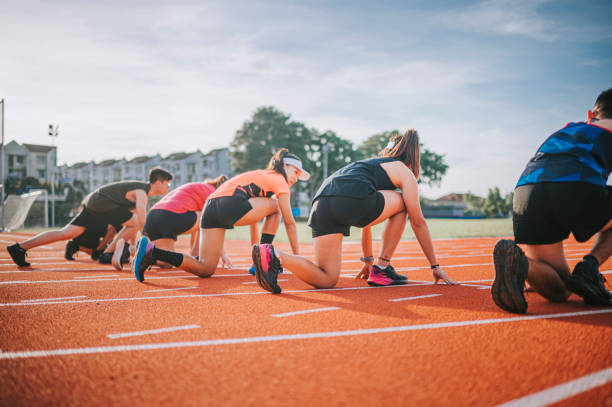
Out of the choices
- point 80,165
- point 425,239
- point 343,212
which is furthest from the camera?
point 80,165

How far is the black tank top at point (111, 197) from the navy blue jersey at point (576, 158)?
220 inches

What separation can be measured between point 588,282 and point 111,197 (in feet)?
21.1

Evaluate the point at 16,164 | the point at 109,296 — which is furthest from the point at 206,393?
the point at 16,164

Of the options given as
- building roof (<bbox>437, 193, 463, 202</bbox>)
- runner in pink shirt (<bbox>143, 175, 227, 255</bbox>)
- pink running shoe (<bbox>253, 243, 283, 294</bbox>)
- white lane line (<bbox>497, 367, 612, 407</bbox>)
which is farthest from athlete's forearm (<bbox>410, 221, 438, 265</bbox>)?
building roof (<bbox>437, 193, 463, 202</bbox>)

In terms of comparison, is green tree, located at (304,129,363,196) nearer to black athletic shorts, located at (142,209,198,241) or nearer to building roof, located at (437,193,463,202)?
black athletic shorts, located at (142,209,198,241)

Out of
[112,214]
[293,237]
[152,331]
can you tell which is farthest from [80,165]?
[152,331]

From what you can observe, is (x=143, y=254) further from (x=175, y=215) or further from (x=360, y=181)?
(x=360, y=181)

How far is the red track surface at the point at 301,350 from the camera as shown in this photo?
163 centimetres

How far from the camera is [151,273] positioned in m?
5.62

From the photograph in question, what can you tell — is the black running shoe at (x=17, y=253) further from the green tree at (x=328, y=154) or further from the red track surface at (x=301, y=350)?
the green tree at (x=328, y=154)

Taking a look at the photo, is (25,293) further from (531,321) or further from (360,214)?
(531,321)

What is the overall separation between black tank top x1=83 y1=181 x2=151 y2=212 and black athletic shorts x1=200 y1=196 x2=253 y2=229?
2348mm

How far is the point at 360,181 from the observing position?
3.79 meters

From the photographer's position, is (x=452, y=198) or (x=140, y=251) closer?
(x=140, y=251)
